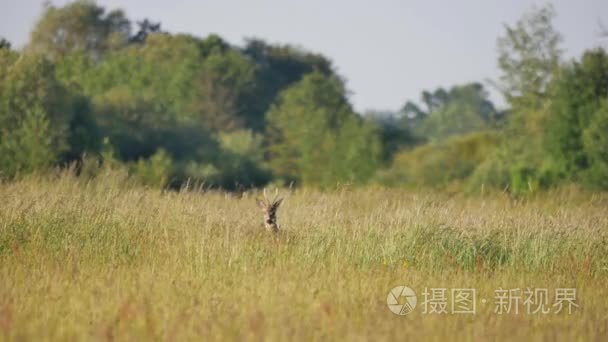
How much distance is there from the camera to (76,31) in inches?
2635

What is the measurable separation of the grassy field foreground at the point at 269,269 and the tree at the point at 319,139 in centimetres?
3250

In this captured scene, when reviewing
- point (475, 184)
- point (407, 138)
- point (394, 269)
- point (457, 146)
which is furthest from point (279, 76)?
point (394, 269)

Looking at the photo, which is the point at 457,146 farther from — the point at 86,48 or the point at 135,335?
the point at 135,335

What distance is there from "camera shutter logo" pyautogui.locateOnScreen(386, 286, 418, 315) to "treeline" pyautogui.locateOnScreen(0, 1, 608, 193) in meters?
7.17

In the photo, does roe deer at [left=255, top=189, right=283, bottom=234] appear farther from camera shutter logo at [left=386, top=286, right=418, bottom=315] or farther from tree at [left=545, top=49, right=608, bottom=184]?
tree at [left=545, top=49, right=608, bottom=184]

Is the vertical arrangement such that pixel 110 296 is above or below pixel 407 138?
below

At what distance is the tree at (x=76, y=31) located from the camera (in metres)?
64.1

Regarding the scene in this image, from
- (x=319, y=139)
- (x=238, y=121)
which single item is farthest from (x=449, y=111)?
(x=319, y=139)

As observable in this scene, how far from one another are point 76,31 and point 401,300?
205 ft

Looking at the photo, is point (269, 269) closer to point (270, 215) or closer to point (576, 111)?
point (270, 215)

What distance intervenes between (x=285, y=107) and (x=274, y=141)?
2.88m

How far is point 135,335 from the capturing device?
615 centimetres

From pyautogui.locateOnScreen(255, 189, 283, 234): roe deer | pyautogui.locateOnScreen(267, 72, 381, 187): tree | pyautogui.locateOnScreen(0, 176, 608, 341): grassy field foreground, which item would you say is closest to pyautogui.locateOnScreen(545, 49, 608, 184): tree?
pyautogui.locateOnScreen(267, 72, 381, 187): tree

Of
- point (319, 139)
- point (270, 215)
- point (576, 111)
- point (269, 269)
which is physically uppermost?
point (576, 111)
